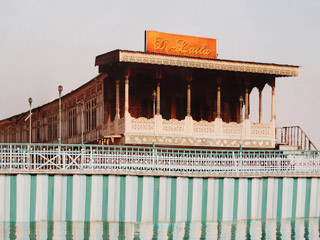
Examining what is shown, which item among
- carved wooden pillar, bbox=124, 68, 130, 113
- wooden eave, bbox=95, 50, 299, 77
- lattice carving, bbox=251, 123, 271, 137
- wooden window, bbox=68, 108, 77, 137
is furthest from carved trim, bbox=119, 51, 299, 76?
wooden window, bbox=68, 108, 77, 137

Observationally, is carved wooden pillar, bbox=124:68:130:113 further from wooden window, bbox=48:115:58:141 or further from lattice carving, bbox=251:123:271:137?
wooden window, bbox=48:115:58:141

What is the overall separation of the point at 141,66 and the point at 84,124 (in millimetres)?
7120

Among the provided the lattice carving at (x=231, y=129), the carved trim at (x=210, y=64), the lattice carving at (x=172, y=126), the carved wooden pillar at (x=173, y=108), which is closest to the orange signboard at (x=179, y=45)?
the carved trim at (x=210, y=64)

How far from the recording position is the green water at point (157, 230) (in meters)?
23.2

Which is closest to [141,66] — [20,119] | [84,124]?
[84,124]

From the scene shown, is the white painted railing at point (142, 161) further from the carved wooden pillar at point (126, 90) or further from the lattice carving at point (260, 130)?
the lattice carving at point (260, 130)

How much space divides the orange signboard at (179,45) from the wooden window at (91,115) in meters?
5.17

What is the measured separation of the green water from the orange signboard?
10.1 metres

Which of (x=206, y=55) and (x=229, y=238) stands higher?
(x=206, y=55)

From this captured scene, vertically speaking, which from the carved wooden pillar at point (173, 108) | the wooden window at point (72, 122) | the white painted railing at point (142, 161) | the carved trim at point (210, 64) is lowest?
the white painted railing at point (142, 161)

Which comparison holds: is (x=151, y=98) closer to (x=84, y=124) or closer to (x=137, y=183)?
(x=84, y=124)

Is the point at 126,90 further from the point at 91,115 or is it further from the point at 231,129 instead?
the point at 91,115

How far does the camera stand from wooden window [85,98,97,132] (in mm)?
36250

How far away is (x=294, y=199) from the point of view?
91.9 feet
